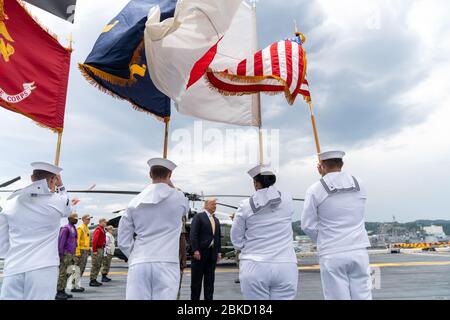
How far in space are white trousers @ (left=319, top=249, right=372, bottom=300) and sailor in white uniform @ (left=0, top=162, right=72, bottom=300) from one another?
2.55 meters

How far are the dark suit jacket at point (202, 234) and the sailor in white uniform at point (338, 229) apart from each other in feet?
10.1

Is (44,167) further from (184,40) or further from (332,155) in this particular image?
(332,155)

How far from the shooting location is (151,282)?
328cm

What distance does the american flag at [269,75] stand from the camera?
5.14 m

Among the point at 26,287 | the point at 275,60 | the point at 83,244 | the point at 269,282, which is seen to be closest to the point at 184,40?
the point at 275,60

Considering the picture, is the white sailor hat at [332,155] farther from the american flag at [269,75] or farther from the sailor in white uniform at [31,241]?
the sailor in white uniform at [31,241]

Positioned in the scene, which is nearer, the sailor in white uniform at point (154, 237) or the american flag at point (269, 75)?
the sailor in white uniform at point (154, 237)

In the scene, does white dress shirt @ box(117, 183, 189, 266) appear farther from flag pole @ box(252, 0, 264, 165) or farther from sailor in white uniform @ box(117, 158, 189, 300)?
flag pole @ box(252, 0, 264, 165)

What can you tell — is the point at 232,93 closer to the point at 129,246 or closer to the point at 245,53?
the point at 245,53

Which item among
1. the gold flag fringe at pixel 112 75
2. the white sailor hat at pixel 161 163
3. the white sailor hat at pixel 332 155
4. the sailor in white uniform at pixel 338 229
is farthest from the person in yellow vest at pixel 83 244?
the white sailor hat at pixel 332 155

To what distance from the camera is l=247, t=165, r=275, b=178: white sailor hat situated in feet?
12.1

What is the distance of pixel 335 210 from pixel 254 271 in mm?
957

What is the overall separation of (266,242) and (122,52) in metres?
2.84
